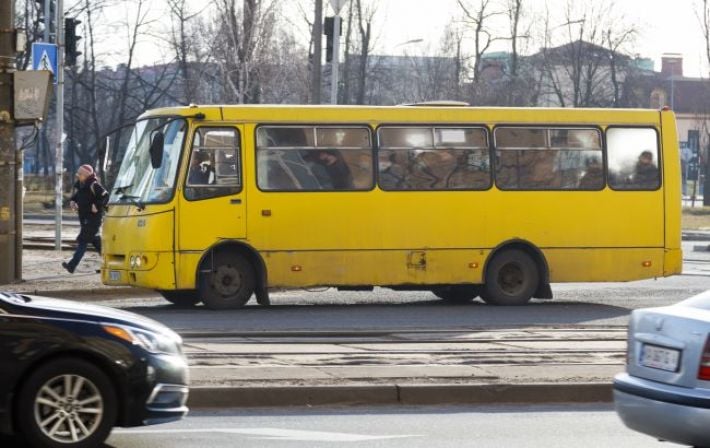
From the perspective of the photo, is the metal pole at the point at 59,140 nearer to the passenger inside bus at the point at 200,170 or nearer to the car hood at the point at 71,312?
the passenger inside bus at the point at 200,170

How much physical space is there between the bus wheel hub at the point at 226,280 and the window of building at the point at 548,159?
3836mm

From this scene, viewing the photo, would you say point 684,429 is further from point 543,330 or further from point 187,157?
point 187,157

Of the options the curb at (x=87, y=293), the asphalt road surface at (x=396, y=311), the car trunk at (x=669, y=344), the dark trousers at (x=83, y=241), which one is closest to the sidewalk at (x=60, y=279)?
the curb at (x=87, y=293)

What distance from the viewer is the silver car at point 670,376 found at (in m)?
7.64

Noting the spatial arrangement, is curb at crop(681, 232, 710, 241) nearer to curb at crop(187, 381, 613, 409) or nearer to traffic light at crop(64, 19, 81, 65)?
traffic light at crop(64, 19, 81, 65)

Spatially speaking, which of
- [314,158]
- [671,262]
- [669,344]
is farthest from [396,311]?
[669,344]

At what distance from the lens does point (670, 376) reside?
788cm

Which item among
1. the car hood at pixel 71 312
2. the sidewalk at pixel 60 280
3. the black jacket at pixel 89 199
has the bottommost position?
the sidewalk at pixel 60 280

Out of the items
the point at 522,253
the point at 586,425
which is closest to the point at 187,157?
the point at 522,253

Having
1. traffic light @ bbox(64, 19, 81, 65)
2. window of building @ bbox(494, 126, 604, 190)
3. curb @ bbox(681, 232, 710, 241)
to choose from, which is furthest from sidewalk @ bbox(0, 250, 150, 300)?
curb @ bbox(681, 232, 710, 241)

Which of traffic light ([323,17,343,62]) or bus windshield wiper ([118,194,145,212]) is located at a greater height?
traffic light ([323,17,343,62])

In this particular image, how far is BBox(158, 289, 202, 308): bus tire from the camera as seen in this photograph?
18984mm

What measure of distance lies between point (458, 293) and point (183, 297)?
4060 mm

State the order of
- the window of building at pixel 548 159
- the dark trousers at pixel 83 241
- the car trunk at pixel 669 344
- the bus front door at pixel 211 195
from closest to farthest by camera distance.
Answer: the car trunk at pixel 669 344 < the bus front door at pixel 211 195 < the window of building at pixel 548 159 < the dark trousers at pixel 83 241
